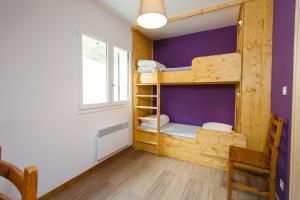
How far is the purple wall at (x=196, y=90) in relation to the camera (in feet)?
10.2

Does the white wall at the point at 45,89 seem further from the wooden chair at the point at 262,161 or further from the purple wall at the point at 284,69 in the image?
the purple wall at the point at 284,69

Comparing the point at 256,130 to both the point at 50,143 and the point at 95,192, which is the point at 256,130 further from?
the point at 50,143

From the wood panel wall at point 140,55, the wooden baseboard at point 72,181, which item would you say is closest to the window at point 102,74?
the wood panel wall at point 140,55

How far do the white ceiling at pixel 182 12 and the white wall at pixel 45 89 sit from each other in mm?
402

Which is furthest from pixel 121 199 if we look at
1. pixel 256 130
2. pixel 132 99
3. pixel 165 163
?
pixel 256 130

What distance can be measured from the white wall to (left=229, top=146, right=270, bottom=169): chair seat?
6.59ft

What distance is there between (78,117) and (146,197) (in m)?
1.39

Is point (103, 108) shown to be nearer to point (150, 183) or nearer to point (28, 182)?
point (150, 183)

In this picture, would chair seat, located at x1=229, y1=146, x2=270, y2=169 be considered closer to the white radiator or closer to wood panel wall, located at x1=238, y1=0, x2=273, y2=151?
wood panel wall, located at x1=238, y1=0, x2=273, y2=151

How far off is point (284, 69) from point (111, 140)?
2583 mm

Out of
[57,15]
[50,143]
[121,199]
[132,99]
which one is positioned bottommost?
[121,199]

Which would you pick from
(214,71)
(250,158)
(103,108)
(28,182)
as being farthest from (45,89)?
(250,158)

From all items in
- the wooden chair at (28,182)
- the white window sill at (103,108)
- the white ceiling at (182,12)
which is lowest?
the wooden chair at (28,182)

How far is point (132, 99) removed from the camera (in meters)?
3.28
